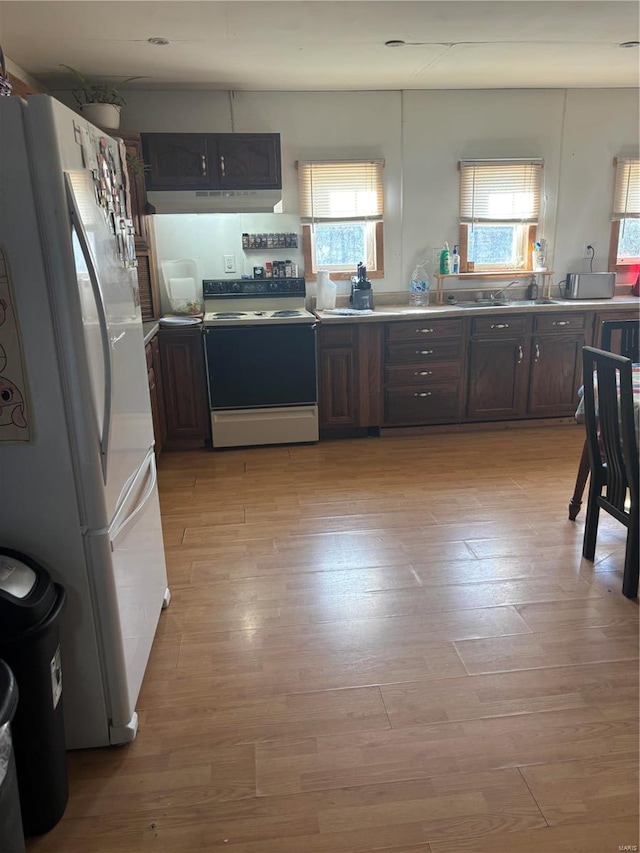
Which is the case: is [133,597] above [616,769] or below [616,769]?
above

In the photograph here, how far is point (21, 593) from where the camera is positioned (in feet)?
4.72

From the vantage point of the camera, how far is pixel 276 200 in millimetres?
4152

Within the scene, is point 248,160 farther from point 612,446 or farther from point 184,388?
point 612,446

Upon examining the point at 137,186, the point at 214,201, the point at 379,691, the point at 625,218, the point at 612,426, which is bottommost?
the point at 379,691

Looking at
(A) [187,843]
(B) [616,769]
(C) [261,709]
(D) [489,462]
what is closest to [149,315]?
(D) [489,462]

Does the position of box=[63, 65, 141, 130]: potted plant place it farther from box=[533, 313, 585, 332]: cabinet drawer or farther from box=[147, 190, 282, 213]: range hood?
box=[533, 313, 585, 332]: cabinet drawer

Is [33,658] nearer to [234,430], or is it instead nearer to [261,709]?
[261,709]

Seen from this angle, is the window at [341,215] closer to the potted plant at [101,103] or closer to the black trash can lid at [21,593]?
the potted plant at [101,103]

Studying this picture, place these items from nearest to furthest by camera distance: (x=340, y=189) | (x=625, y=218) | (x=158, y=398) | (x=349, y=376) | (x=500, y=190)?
(x=158, y=398) < (x=349, y=376) < (x=340, y=189) < (x=500, y=190) < (x=625, y=218)

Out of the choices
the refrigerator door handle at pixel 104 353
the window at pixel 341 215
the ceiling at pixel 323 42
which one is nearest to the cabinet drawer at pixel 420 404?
the window at pixel 341 215

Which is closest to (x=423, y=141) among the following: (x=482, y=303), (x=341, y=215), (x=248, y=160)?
(x=341, y=215)

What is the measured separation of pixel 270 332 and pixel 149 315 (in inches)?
37.0

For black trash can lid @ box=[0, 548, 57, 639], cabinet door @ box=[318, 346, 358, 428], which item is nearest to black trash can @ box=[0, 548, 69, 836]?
black trash can lid @ box=[0, 548, 57, 639]

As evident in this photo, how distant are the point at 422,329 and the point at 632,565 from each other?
7.67 ft
